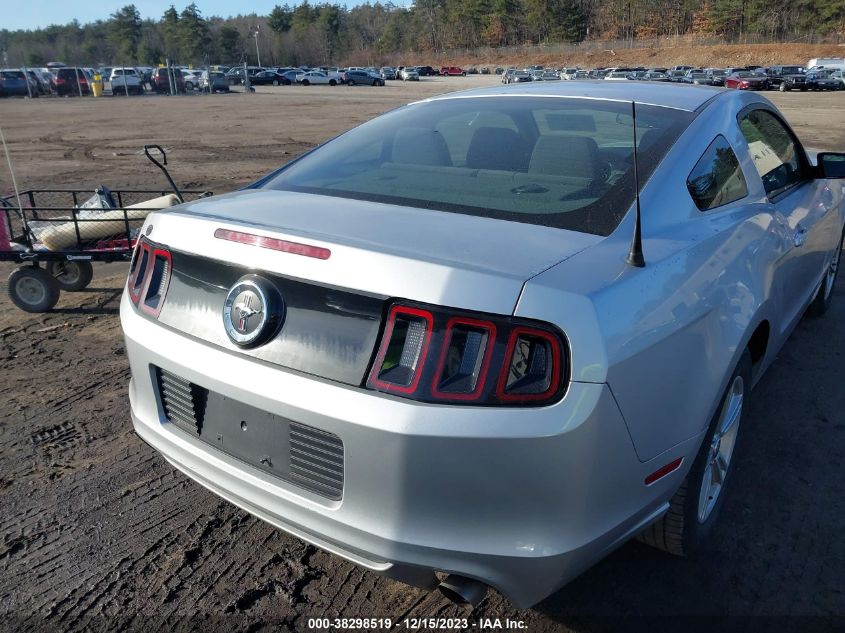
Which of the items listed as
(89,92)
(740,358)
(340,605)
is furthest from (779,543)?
(89,92)

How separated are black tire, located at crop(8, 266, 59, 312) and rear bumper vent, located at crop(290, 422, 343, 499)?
13.7 ft

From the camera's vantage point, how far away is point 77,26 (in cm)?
15188

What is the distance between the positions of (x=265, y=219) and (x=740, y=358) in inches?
67.4

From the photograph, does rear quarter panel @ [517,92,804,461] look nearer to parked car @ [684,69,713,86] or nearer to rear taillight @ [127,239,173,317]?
rear taillight @ [127,239,173,317]

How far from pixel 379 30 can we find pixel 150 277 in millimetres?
154107

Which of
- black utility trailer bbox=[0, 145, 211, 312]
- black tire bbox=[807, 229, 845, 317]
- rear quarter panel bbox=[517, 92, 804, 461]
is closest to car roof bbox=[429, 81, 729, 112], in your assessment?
rear quarter panel bbox=[517, 92, 804, 461]

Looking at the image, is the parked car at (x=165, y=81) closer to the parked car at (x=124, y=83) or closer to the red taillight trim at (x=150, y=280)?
the parked car at (x=124, y=83)

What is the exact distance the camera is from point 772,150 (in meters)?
3.55

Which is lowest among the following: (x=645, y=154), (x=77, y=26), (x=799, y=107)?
(x=799, y=107)

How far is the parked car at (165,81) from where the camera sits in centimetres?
5144

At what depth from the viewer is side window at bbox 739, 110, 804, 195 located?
3213mm

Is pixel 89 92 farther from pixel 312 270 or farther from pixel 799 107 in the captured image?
pixel 312 270

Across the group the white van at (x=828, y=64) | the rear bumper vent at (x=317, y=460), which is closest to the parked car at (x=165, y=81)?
the white van at (x=828, y=64)

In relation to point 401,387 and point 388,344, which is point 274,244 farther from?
point 401,387
